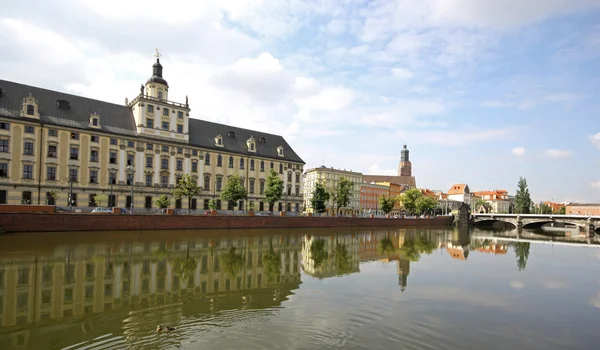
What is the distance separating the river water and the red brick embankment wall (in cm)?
1195

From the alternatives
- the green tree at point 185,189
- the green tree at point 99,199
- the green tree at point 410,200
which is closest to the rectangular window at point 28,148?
the green tree at point 99,199

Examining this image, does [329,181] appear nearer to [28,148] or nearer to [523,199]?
[523,199]

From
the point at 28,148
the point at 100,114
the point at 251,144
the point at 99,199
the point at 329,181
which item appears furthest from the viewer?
the point at 329,181

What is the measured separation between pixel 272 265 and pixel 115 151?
42030 mm

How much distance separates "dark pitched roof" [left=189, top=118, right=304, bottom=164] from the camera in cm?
6838

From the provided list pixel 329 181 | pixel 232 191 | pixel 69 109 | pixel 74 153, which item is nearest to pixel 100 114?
pixel 69 109

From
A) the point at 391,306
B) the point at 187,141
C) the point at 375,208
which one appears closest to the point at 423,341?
the point at 391,306

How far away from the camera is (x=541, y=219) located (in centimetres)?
9394

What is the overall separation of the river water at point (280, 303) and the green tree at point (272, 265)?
5.4 inches

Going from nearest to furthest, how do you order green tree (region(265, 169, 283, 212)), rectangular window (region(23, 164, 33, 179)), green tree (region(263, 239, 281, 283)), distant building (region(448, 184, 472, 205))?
1. green tree (region(263, 239, 281, 283))
2. rectangular window (region(23, 164, 33, 179))
3. green tree (region(265, 169, 283, 212))
4. distant building (region(448, 184, 472, 205))

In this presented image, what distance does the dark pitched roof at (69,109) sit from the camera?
164 feet

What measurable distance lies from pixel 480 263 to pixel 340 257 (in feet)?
38.2

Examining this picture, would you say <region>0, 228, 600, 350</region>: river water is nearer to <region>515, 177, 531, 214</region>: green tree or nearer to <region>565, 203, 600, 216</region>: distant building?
<region>515, 177, 531, 214</region>: green tree

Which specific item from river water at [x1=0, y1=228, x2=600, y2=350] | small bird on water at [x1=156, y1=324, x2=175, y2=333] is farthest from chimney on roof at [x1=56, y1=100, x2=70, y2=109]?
small bird on water at [x1=156, y1=324, x2=175, y2=333]
